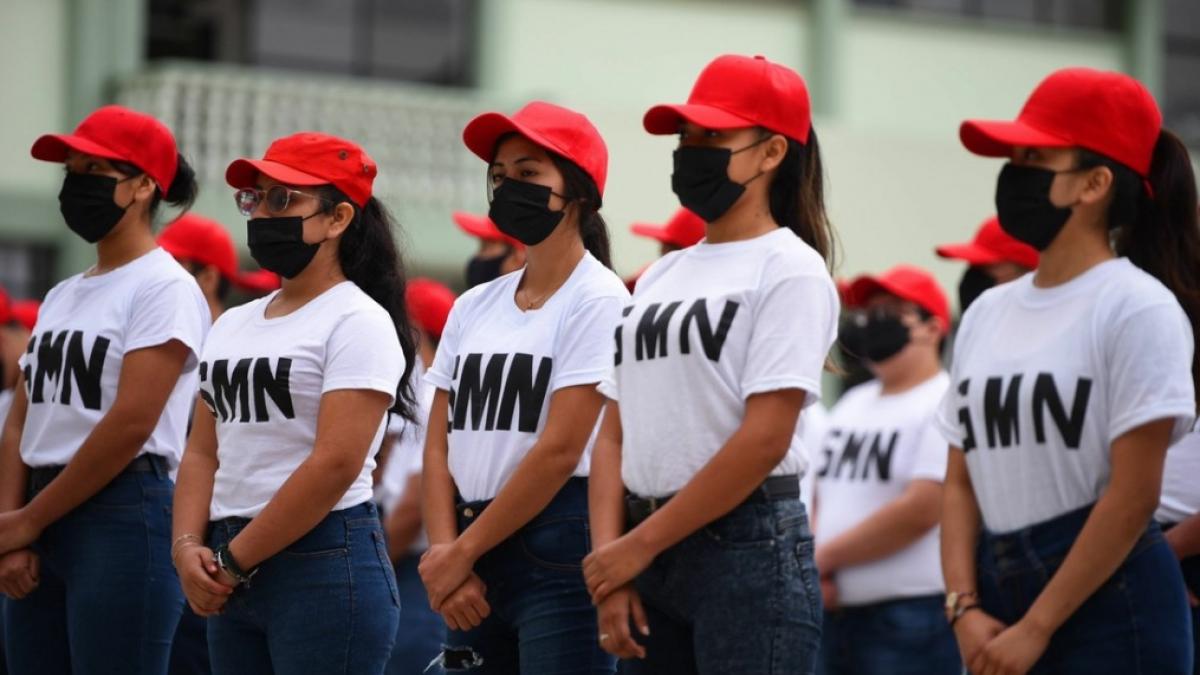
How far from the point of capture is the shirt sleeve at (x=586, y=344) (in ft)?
14.7

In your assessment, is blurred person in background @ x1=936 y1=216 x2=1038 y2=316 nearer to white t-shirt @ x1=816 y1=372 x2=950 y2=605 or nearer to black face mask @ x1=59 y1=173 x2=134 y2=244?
white t-shirt @ x1=816 y1=372 x2=950 y2=605

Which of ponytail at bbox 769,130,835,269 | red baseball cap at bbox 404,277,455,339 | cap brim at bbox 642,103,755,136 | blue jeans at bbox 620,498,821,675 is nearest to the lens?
blue jeans at bbox 620,498,821,675

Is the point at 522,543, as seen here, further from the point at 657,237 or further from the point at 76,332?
the point at 657,237

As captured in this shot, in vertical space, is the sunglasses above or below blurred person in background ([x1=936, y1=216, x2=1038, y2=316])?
above

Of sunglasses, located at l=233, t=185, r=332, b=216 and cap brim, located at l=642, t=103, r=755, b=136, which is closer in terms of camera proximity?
cap brim, located at l=642, t=103, r=755, b=136

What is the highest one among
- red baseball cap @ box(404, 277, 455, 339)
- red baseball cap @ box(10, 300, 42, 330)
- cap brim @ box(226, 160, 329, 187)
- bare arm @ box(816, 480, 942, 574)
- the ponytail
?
the ponytail

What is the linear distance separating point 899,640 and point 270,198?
129 inches

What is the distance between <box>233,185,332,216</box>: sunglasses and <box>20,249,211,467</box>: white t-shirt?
1.77 feet

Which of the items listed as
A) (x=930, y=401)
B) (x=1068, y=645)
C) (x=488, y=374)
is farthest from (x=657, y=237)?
(x=1068, y=645)

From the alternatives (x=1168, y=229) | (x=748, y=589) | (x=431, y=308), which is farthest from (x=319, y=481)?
(x=431, y=308)

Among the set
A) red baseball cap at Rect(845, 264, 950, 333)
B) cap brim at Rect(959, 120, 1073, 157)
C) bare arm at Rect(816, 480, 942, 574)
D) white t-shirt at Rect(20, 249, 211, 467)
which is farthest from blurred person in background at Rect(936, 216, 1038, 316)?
white t-shirt at Rect(20, 249, 211, 467)

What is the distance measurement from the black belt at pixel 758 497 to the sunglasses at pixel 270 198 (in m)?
1.38

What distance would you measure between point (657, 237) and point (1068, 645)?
314 centimetres

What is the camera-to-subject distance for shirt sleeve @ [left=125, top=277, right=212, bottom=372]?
5.23m
